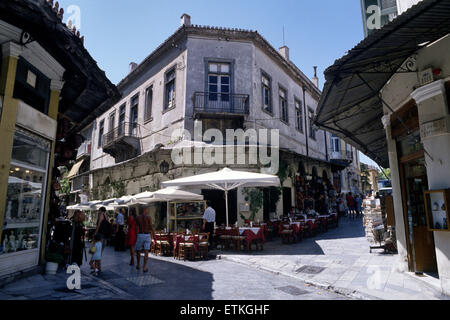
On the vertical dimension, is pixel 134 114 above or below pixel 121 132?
above

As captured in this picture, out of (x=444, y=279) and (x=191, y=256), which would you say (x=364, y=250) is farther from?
(x=191, y=256)

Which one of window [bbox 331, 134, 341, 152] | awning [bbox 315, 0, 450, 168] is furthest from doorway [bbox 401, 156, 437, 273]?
window [bbox 331, 134, 341, 152]

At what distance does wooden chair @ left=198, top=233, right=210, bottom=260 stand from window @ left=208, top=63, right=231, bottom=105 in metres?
7.26

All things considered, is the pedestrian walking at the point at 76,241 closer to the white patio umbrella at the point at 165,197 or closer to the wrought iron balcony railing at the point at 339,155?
the white patio umbrella at the point at 165,197

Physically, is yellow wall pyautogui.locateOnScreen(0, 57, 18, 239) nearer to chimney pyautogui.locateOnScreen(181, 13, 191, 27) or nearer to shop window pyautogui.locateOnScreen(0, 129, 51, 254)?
shop window pyautogui.locateOnScreen(0, 129, 51, 254)

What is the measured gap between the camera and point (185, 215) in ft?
41.9

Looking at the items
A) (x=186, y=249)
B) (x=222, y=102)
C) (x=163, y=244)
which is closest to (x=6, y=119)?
(x=186, y=249)

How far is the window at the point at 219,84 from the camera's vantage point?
47.4 ft

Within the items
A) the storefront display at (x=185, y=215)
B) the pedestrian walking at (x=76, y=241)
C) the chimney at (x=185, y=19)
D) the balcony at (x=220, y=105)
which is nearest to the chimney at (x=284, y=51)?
the balcony at (x=220, y=105)

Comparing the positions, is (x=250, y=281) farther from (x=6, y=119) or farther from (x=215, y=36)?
(x=215, y=36)

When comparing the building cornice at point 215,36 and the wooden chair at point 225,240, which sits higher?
the building cornice at point 215,36

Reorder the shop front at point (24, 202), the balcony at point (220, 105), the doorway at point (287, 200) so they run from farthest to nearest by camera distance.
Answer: the doorway at point (287, 200), the balcony at point (220, 105), the shop front at point (24, 202)

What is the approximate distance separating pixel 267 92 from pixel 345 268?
465 inches

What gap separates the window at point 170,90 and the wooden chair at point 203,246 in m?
8.45
